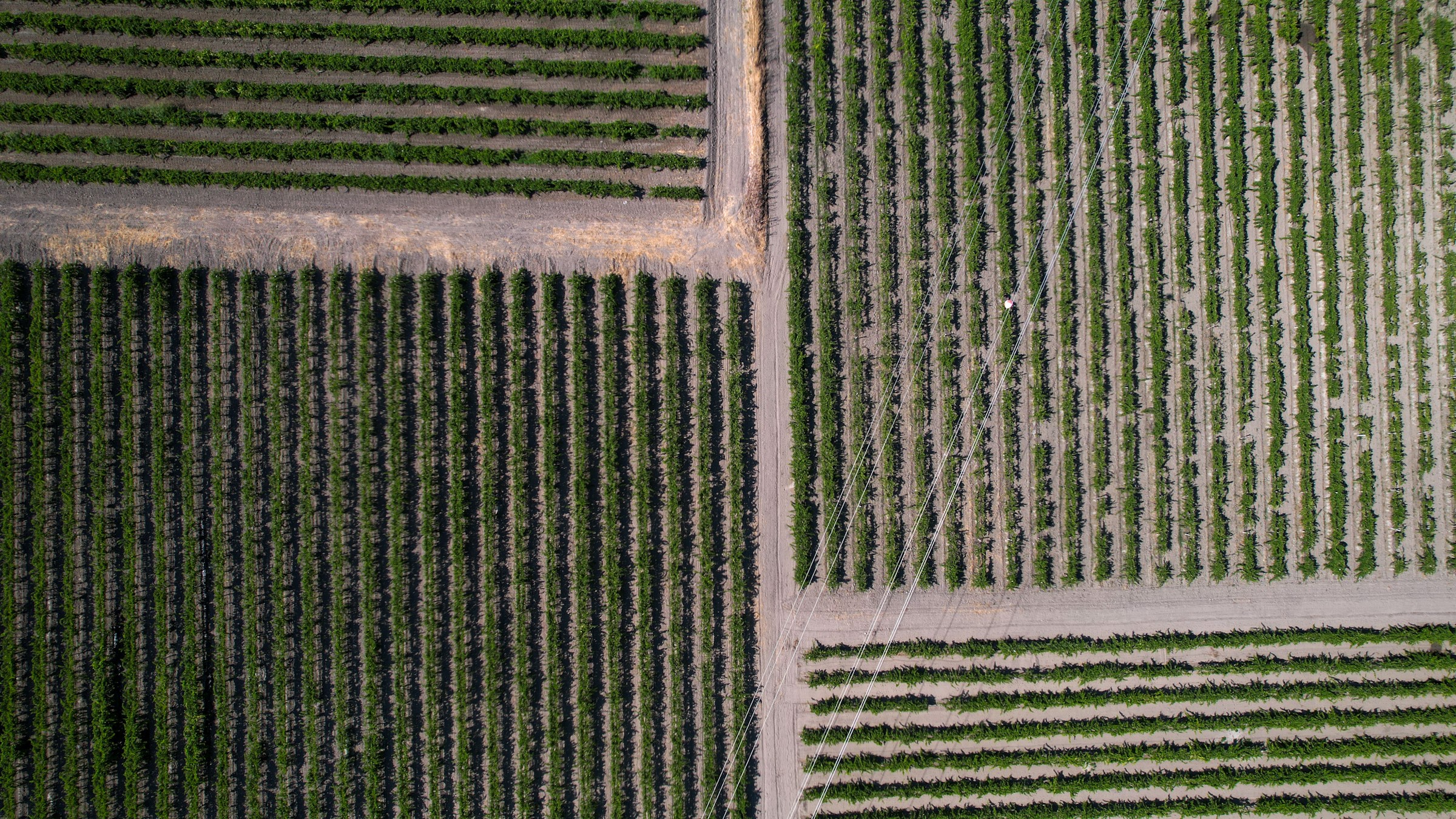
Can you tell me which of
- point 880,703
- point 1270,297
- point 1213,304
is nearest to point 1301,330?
point 1270,297

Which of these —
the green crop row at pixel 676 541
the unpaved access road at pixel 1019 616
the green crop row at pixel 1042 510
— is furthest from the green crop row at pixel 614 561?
the green crop row at pixel 1042 510

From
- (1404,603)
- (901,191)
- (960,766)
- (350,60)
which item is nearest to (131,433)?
(350,60)

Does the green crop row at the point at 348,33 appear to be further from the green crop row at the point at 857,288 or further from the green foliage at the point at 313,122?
the green crop row at the point at 857,288

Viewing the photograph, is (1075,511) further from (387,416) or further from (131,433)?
(131,433)

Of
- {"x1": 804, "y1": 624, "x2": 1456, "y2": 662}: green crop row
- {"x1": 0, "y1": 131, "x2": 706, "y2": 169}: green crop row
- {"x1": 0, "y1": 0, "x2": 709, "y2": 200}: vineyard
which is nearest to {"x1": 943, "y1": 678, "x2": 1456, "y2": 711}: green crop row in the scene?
{"x1": 804, "y1": 624, "x2": 1456, "y2": 662}: green crop row

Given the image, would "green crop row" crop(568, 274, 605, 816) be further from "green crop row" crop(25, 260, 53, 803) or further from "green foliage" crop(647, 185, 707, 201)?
"green crop row" crop(25, 260, 53, 803)

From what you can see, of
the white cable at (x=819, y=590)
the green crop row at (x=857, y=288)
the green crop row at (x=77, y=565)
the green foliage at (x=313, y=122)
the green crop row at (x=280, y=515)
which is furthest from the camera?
the green crop row at (x=857, y=288)
